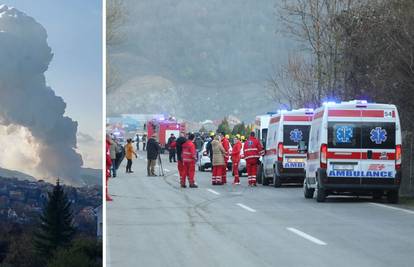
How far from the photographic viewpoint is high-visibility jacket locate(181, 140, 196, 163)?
3030cm

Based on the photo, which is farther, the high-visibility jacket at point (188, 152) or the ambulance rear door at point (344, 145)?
the high-visibility jacket at point (188, 152)

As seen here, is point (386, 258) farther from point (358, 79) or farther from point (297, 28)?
point (297, 28)

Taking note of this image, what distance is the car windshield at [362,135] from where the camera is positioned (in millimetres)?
22672

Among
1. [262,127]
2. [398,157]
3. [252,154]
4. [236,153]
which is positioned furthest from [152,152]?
A: [398,157]

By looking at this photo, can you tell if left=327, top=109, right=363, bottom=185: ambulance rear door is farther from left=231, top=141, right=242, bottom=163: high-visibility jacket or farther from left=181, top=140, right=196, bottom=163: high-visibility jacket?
left=231, top=141, right=242, bottom=163: high-visibility jacket

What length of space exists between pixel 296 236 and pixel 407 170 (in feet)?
44.8

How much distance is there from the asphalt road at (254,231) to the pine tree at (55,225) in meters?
6.50

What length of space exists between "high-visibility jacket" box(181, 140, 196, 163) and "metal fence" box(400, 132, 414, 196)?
21.5 feet

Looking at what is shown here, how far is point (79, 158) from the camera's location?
5.32m

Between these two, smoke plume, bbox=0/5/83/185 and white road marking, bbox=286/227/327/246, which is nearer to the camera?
smoke plume, bbox=0/5/83/185

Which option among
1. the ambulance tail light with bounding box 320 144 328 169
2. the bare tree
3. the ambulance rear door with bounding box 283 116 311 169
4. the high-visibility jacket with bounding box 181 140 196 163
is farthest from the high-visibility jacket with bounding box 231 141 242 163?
the ambulance tail light with bounding box 320 144 328 169

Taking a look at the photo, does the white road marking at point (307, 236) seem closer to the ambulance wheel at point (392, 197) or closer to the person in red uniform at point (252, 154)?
the ambulance wheel at point (392, 197)

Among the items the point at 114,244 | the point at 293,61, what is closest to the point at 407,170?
the point at 114,244

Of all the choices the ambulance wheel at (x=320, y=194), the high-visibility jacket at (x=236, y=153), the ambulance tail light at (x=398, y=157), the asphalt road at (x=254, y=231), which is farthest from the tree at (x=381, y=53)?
the high-visibility jacket at (x=236, y=153)
